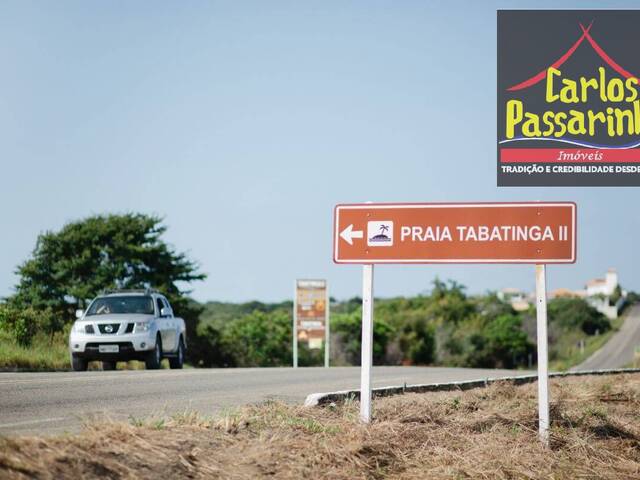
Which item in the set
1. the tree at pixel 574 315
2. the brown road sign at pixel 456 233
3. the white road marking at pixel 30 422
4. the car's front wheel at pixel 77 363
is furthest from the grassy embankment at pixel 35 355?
the tree at pixel 574 315

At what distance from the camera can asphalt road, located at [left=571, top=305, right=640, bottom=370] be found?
12344cm

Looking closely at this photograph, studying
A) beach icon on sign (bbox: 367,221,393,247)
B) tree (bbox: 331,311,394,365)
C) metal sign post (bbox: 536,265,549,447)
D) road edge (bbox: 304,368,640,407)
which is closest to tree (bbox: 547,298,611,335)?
tree (bbox: 331,311,394,365)

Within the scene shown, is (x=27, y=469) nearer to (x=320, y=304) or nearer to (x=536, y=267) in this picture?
(x=536, y=267)

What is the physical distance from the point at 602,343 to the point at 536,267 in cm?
15217

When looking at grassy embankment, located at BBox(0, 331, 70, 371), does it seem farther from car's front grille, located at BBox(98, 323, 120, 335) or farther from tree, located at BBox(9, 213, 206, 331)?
tree, located at BBox(9, 213, 206, 331)

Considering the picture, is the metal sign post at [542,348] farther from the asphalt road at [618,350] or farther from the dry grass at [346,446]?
the asphalt road at [618,350]

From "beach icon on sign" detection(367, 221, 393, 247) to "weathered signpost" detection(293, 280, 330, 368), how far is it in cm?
3568

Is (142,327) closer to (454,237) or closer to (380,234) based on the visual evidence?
(380,234)

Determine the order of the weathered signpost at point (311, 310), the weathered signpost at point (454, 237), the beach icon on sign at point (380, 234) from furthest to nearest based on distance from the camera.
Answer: the weathered signpost at point (311, 310) → the beach icon on sign at point (380, 234) → the weathered signpost at point (454, 237)

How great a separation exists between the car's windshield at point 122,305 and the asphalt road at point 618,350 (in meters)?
90.3

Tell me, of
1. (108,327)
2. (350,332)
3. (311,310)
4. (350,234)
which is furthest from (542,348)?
(350,332)

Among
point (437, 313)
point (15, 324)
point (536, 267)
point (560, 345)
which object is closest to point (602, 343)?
point (560, 345)

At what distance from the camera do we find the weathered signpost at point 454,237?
345 inches

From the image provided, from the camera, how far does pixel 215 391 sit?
13211mm
